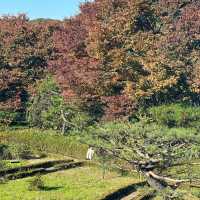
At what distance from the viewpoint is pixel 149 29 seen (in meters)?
47.3

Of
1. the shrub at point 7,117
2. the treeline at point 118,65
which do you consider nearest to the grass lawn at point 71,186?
the treeline at point 118,65

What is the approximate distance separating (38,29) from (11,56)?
4895 millimetres

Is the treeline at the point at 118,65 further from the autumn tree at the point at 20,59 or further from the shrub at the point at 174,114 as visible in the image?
the shrub at the point at 174,114

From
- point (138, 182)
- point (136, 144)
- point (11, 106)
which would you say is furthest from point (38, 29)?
point (136, 144)

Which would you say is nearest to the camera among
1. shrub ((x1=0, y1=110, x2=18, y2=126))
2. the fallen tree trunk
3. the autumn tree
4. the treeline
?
the fallen tree trunk

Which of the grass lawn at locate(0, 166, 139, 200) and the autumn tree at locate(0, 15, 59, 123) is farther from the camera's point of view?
the autumn tree at locate(0, 15, 59, 123)

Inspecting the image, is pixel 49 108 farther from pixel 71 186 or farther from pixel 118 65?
pixel 71 186

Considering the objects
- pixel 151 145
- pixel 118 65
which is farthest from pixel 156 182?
pixel 118 65

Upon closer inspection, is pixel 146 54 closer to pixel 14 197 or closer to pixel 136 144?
pixel 14 197

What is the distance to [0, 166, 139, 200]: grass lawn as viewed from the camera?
25.4 m

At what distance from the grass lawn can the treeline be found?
845 cm

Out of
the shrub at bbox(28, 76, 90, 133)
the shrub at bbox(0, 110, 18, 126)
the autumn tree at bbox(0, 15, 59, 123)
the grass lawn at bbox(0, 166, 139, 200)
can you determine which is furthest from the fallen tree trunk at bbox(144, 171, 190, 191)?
the autumn tree at bbox(0, 15, 59, 123)

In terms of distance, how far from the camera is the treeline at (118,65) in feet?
140

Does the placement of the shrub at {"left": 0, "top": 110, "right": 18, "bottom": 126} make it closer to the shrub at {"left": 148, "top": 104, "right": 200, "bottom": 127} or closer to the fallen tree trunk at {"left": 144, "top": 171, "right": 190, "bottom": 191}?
the shrub at {"left": 148, "top": 104, "right": 200, "bottom": 127}
